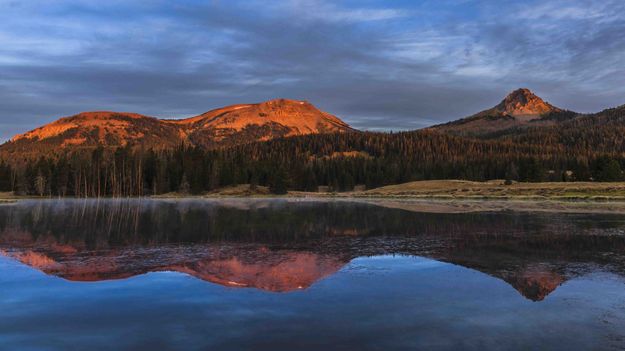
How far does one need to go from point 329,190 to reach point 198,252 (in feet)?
507

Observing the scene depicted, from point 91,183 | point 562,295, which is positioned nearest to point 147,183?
point 91,183

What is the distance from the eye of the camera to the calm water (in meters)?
10.3

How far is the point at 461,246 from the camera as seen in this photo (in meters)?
24.5

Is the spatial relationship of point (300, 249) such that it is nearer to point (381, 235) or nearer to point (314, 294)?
point (381, 235)

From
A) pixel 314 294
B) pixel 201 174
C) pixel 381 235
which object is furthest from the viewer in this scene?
pixel 201 174

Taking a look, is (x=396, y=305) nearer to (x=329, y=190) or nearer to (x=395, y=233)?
(x=395, y=233)

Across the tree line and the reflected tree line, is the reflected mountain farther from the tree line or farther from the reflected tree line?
the tree line

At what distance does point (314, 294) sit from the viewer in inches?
565

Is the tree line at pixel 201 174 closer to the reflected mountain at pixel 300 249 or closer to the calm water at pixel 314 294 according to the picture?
the reflected mountain at pixel 300 249

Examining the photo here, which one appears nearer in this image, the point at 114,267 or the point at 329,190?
the point at 114,267

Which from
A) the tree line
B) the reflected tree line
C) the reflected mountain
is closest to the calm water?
the reflected mountain

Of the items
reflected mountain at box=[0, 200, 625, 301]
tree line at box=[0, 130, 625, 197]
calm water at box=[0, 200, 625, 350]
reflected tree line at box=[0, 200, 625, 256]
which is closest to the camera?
calm water at box=[0, 200, 625, 350]

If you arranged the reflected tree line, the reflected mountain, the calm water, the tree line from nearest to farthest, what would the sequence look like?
the calm water
the reflected mountain
the reflected tree line
the tree line

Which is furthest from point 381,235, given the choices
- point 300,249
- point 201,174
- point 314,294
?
point 201,174
